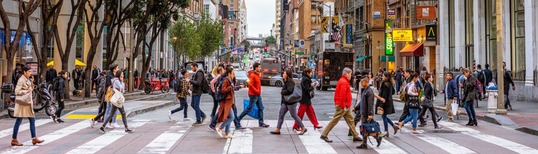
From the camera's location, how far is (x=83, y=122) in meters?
18.4

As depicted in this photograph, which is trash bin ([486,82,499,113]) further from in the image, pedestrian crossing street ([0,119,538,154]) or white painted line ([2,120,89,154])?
white painted line ([2,120,89,154])

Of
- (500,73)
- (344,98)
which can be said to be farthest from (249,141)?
(500,73)

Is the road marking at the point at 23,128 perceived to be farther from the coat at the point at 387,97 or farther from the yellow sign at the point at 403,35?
the yellow sign at the point at 403,35

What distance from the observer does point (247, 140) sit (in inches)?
543

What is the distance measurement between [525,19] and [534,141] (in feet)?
51.7

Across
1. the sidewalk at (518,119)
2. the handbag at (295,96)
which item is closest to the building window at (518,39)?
the sidewalk at (518,119)

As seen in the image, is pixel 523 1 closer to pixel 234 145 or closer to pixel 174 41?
pixel 234 145

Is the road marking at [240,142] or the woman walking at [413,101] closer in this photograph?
the road marking at [240,142]

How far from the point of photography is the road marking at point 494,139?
12633 millimetres

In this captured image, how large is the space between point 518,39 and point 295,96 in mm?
19393

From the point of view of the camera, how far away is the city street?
12.3m

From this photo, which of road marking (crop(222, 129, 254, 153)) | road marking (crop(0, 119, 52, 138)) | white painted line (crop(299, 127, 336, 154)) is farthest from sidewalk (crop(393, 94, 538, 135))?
road marking (crop(0, 119, 52, 138))

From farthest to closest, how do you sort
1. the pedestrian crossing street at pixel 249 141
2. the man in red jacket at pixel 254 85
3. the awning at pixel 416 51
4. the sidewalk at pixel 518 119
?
the awning at pixel 416 51, the sidewalk at pixel 518 119, the man in red jacket at pixel 254 85, the pedestrian crossing street at pixel 249 141

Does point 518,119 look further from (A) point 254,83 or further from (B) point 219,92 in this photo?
(B) point 219,92
